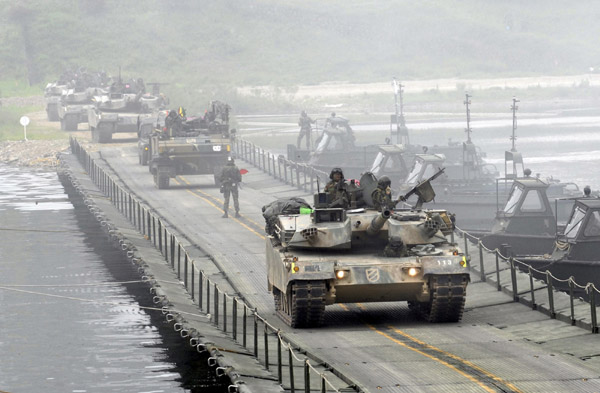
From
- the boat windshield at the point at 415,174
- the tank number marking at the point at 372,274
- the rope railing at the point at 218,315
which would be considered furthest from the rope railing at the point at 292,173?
the tank number marking at the point at 372,274

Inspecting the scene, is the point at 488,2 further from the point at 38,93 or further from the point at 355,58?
the point at 38,93

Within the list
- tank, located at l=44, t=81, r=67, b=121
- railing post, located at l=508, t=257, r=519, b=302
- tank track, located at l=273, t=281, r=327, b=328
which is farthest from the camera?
tank, located at l=44, t=81, r=67, b=121

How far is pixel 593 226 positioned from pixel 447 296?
8390 mm

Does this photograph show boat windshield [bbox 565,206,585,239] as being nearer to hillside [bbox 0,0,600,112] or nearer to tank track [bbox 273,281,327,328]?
tank track [bbox 273,281,327,328]

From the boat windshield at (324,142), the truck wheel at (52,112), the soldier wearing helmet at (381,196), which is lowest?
the boat windshield at (324,142)

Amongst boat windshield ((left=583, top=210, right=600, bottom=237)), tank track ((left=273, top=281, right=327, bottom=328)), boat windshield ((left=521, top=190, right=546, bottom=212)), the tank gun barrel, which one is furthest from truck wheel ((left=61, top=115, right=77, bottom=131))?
tank track ((left=273, top=281, right=327, bottom=328))

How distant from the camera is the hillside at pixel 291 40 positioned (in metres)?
125

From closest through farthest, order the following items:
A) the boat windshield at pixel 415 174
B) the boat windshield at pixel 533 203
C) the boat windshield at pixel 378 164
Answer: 1. the boat windshield at pixel 533 203
2. the boat windshield at pixel 415 174
3. the boat windshield at pixel 378 164

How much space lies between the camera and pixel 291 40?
450 feet

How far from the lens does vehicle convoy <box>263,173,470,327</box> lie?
2117 centimetres

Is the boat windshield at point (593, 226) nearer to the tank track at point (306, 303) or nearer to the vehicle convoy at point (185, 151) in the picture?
the tank track at point (306, 303)

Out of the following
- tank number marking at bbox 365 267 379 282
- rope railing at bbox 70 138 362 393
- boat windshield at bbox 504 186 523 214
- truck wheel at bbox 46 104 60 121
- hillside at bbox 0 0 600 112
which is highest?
hillside at bbox 0 0 600 112

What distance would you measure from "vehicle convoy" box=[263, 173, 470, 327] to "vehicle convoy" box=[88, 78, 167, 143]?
37.8 m

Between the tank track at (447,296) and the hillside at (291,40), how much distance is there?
304 ft
